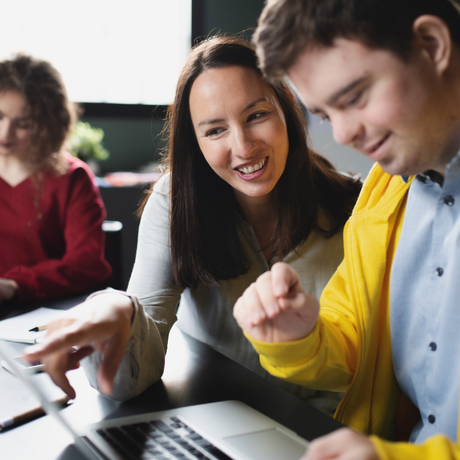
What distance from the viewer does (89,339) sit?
2.43 feet

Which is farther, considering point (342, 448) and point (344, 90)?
point (344, 90)

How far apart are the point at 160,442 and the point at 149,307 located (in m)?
0.42

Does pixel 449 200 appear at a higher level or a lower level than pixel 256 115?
lower

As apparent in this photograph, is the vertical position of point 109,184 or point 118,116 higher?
point 118,116

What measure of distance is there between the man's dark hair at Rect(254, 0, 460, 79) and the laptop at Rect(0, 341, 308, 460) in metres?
0.52

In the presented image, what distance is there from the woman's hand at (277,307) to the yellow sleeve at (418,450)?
226 millimetres

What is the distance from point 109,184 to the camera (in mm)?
3385

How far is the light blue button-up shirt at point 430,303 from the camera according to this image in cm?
77

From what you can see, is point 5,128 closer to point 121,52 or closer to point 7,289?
point 7,289

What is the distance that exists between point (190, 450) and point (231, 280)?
0.61 meters

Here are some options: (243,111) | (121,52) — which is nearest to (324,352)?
(243,111)

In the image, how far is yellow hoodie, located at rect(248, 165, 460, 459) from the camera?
0.92m

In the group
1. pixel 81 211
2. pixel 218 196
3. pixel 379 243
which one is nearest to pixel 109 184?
pixel 81 211

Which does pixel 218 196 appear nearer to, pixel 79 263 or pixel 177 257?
pixel 177 257
